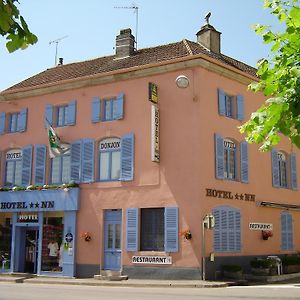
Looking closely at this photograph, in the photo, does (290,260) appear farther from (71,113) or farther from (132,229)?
(71,113)

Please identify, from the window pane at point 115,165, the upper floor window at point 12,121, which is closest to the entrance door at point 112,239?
the window pane at point 115,165

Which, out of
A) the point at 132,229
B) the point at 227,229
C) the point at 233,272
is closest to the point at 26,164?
the point at 132,229

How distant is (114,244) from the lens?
2095 centimetres

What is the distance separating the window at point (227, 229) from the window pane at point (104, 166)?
486 cm

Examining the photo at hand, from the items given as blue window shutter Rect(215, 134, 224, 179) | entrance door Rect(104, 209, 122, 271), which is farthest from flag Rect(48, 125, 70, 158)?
blue window shutter Rect(215, 134, 224, 179)

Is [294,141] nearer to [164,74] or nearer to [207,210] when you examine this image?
[207,210]

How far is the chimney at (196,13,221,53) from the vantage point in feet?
75.7

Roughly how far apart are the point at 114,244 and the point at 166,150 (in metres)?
4.45

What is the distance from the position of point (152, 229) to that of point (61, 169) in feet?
17.4

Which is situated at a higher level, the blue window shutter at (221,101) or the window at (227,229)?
the blue window shutter at (221,101)

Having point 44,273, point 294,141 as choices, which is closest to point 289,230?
point 44,273

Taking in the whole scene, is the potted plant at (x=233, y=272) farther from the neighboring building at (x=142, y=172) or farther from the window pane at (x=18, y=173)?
the window pane at (x=18, y=173)

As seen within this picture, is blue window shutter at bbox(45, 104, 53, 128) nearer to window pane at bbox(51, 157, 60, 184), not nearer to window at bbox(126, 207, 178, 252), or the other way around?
window pane at bbox(51, 157, 60, 184)

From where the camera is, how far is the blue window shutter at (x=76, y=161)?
2214 centimetres
